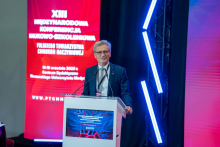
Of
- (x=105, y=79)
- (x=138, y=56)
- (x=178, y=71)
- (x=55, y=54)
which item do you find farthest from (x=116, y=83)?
(x=55, y=54)

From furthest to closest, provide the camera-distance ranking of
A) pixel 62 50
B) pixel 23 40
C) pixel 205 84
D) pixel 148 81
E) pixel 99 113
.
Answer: pixel 23 40 → pixel 62 50 → pixel 205 84 → pixel 148 81 → pixel 99 113

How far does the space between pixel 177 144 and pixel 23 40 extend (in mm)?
3468

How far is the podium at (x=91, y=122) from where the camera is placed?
163 cm

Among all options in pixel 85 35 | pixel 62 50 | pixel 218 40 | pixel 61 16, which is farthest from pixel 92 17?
pixel 218 40

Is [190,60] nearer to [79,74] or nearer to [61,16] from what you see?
[79,74]

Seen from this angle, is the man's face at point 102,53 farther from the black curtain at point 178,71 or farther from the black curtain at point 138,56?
the black curtain at point 178,71

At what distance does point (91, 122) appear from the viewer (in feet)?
5.42

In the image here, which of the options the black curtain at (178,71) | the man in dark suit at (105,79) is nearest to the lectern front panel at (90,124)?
the man in dark suit at (105,79)

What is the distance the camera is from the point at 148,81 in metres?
3.12

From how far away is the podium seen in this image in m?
1.63

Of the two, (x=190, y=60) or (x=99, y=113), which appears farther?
(x=190, y=60)

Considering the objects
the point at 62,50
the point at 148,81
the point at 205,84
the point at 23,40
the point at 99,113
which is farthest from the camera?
the point at 23,40

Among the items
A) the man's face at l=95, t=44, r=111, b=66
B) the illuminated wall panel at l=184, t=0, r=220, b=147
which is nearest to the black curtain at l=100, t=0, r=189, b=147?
the illuminated wall panel at l=184, t=0, r=220, b=147

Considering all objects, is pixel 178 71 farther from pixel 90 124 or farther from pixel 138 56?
pixel 90 124
